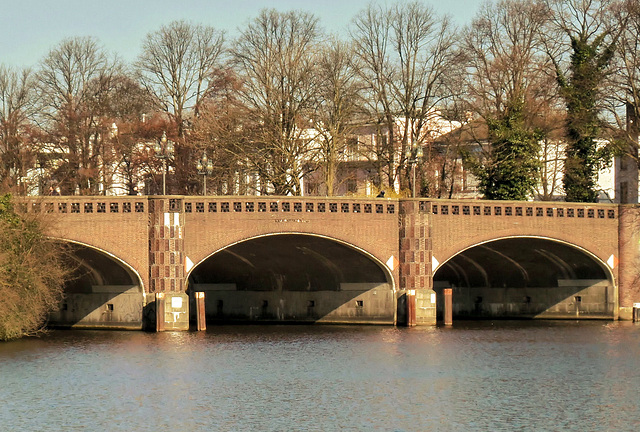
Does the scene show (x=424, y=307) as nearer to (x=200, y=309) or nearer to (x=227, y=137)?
(x=200, y=309)

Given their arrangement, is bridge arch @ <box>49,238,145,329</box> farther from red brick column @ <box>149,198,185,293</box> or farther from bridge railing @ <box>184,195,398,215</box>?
bridge railing @ <box>184,195,398,215</box>

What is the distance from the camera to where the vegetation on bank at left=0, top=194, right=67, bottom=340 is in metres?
51.9

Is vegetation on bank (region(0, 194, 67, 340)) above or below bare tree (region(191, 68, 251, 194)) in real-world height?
below

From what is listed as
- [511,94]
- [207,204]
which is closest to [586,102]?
[511,94]

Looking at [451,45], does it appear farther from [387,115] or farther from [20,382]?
[20,382]

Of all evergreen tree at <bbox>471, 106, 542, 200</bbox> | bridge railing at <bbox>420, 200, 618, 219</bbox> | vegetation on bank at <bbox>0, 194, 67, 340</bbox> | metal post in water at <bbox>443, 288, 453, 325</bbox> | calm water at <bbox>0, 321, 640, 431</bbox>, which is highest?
evergreen tree at <bbox>471, 106, 542, 200</bbox>

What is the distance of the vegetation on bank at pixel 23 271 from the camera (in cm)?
5188

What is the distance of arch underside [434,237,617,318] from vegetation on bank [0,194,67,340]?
2112cm

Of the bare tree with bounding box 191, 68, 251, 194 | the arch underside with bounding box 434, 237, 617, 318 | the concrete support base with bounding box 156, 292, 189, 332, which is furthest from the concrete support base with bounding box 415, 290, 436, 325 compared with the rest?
the bare tree with bounding box 191, 68, 251, 194

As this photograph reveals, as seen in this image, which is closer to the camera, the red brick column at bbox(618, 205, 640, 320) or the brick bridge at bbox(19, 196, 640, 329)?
the brick bridge at bbox(19, 196, 640, 329)

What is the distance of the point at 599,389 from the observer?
41.6 metres

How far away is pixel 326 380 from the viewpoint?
43719 millimetres

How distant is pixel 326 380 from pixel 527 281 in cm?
2682

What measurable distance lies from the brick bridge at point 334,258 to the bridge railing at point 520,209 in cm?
6
